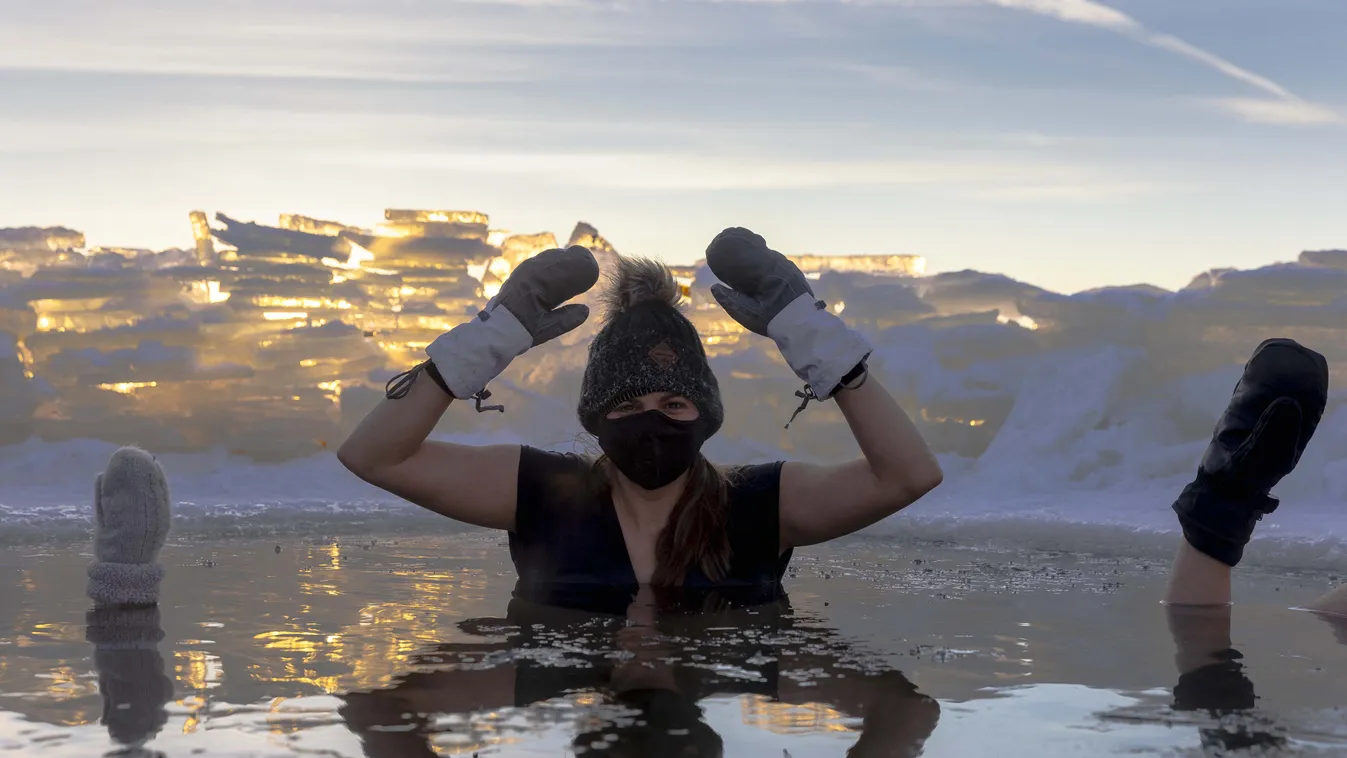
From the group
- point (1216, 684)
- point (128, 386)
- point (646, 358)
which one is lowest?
point (1216, 684)

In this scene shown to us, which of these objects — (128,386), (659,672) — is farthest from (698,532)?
(128,386)

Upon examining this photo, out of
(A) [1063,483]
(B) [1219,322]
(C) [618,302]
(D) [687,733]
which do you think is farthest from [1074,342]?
(D) [687,733]

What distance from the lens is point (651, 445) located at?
13.0 feet

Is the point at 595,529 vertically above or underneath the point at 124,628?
above

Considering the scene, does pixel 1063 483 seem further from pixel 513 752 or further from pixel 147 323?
pixel 147 323

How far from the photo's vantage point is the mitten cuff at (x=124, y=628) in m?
3.63

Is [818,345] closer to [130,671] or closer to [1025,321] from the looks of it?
[130,671]

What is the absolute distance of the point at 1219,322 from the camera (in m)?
12.9

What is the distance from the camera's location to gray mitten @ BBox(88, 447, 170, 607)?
14.1ft

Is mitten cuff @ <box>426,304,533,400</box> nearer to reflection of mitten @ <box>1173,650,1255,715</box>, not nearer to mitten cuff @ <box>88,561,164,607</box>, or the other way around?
mitten cuff @ <box>88,561,164,607</box>

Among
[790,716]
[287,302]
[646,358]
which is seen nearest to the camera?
[790,716]

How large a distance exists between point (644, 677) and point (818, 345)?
117 centimetres

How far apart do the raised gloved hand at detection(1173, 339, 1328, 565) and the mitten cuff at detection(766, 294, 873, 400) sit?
1207mm

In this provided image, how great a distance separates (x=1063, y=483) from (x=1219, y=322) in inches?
150
